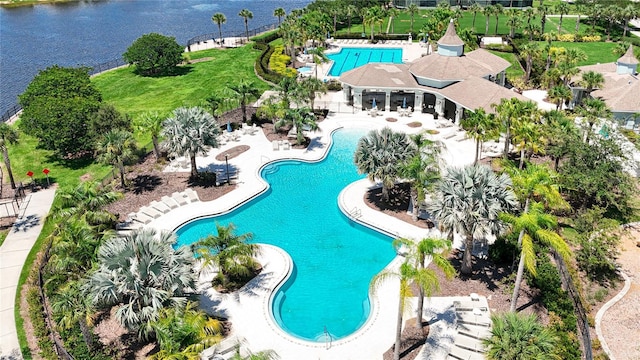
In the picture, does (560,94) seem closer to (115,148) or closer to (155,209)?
(155,209)

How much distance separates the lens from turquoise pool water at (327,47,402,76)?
7793 centimetres

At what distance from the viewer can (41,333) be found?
26.4m

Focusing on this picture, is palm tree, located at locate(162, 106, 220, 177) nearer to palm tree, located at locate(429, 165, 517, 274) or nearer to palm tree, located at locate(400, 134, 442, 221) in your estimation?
palm tree, located at locate(400, 134, 442, 221)

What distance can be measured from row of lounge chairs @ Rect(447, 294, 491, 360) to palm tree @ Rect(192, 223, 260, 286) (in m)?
12.5

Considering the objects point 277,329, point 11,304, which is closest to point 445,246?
point 277,329

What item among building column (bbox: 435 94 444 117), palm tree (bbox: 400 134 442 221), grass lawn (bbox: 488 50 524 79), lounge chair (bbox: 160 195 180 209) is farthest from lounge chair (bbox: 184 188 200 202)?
grass lawn (bbox: 488 50 524 79)

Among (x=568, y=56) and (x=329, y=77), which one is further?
(x=329, y=77)

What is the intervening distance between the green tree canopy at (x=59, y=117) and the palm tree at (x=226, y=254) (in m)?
23.2

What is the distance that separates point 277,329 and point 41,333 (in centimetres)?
1264

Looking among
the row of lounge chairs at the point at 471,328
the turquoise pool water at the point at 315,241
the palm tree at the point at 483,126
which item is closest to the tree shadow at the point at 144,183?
the turquoise pool water at the point at 315,241

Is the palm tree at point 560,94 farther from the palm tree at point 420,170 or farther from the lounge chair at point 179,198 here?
the lounge chair at point 179,198

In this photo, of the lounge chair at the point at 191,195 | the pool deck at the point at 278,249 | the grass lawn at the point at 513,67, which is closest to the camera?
the pool deck at the point at 278,249

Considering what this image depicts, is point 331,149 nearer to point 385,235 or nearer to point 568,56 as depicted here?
point 385,235

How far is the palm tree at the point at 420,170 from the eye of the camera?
33.3m
